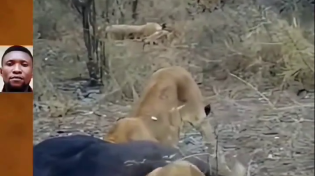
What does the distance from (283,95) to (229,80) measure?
18cm

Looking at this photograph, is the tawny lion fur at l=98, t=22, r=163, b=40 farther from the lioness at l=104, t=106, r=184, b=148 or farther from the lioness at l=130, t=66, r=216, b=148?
the lioness at l=104, t=106, r=184, b=148

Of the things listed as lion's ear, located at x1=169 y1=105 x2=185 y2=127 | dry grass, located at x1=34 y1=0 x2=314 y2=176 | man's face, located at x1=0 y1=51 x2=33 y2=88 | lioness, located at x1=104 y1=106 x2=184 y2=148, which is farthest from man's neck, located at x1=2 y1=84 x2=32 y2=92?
lion's ear, located at x1=169 y1=105 x2=185 y2=127

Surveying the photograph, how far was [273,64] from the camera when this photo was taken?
130cm

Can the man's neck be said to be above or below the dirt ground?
above

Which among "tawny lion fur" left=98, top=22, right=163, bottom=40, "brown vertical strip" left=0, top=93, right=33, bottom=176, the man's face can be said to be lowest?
"brown vertical strip" left=0, top=93, right=33, bottom=176

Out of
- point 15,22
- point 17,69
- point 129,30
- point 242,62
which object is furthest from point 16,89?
point 242,62

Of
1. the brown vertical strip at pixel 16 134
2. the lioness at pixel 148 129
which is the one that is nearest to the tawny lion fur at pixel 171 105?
the lioness at pixel 148 129

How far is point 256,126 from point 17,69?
0.76 meters

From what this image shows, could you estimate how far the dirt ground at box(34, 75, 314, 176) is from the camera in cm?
126

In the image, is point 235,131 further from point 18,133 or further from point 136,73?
point 18,133

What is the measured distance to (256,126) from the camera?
1287 mm

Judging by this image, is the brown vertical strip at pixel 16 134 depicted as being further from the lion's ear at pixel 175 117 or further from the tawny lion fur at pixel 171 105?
the lion's ear at pixel 175 117

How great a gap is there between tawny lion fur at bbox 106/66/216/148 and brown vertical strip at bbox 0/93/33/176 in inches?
12.7

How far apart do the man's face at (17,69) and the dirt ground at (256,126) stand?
0.15 metres
